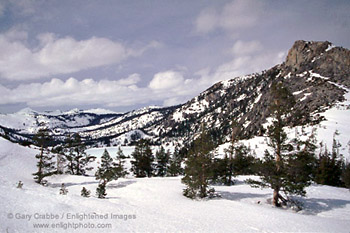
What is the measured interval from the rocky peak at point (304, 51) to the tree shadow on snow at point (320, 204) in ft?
677

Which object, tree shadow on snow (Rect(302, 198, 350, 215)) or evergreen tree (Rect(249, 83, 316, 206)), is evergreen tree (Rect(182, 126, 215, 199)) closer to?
evergreen tree (Rect(249, 83, 316, 206))

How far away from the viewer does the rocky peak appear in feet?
579

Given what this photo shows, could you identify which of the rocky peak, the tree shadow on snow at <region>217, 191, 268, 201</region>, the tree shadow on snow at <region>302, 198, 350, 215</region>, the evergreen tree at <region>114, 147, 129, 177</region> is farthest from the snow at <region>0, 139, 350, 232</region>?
the rocky peak

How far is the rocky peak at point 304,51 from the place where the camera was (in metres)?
177

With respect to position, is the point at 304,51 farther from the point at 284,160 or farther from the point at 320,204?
the point at 284,160

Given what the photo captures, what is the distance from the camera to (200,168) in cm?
2059

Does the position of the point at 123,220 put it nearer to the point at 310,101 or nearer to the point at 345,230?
the point at 345,230

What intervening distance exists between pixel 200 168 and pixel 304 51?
227 metres

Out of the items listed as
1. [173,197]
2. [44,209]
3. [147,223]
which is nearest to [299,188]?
[173,197]

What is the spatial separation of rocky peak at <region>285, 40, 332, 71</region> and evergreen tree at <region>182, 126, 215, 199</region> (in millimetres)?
211728

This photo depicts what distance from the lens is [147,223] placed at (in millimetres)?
9578

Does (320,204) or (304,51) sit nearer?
(320,204)

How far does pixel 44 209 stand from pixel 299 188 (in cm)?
1954

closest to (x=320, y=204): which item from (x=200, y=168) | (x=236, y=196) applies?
(x=236, y=196)
